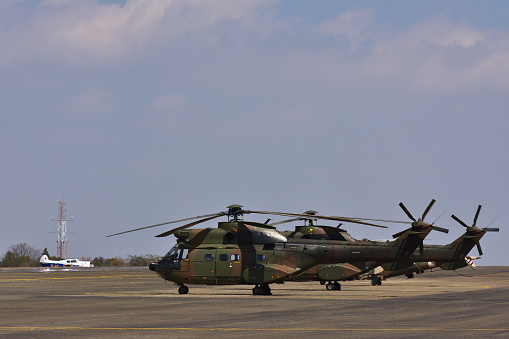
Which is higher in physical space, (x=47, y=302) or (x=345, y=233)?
(x=345, y=233)

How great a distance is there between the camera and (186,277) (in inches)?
1679

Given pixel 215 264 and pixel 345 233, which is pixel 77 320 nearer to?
pixel 215 264

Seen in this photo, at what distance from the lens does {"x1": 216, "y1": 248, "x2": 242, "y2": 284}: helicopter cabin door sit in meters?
41.6

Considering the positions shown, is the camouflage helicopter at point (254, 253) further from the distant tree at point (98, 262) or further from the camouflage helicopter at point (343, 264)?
the distant tree at point (98, 262)

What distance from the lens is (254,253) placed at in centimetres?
4150

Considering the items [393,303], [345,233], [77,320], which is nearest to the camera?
[77,320]

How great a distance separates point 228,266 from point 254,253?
1.52 metres

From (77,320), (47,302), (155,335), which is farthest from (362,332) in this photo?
(47,302)

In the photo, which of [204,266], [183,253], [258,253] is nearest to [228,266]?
[204,266]

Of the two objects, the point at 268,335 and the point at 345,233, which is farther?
the point at 345,233

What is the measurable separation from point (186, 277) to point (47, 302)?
27.0 ft

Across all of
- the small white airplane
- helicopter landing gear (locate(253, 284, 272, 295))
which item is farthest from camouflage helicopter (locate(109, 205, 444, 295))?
the small white airplane

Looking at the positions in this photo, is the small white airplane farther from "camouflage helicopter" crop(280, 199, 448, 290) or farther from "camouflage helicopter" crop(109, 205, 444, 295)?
"camouflage helicopter" crop(109, 205, 444, 295)

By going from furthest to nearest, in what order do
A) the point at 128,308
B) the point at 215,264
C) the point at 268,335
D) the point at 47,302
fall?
1. the point at 215,264
2. the point at 47,302
3. the point at 128,308
4. the point at 268,335
